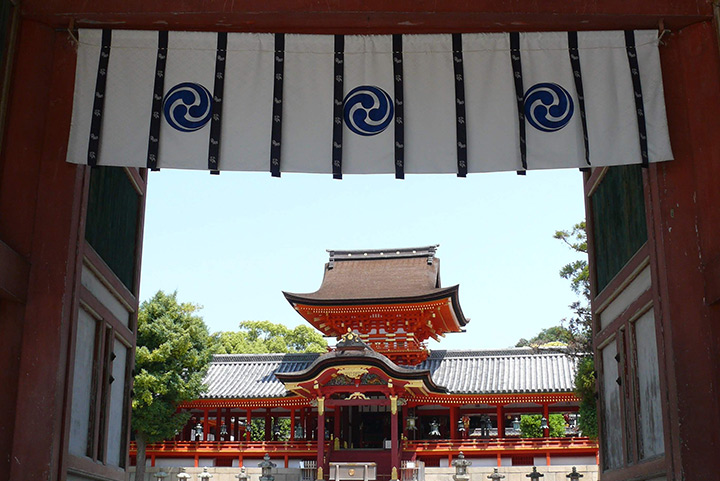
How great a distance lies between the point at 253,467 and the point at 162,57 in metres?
20.8

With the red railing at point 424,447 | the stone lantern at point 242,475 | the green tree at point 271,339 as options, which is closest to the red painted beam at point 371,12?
the stone lantern at point 242,475

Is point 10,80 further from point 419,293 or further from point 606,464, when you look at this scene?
point 419,293

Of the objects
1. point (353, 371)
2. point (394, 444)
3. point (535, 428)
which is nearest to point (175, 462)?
point (353, 371)

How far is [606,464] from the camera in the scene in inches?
289

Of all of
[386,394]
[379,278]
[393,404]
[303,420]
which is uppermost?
[379,278]

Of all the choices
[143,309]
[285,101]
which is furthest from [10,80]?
[143,309]

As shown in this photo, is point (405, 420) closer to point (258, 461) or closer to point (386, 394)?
point (386, 394)

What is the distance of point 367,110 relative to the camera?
239 inches

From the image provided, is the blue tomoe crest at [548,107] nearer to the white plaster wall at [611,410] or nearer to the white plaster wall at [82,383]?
the white plaster wall at [611,410]

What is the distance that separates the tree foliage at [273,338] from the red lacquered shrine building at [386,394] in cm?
2322

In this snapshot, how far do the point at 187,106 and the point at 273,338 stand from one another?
51.3 meters

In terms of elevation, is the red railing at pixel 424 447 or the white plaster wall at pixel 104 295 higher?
the white plaster wall at pixel 104 295

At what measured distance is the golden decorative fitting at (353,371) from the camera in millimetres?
23469

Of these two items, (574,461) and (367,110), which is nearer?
(367,110)
